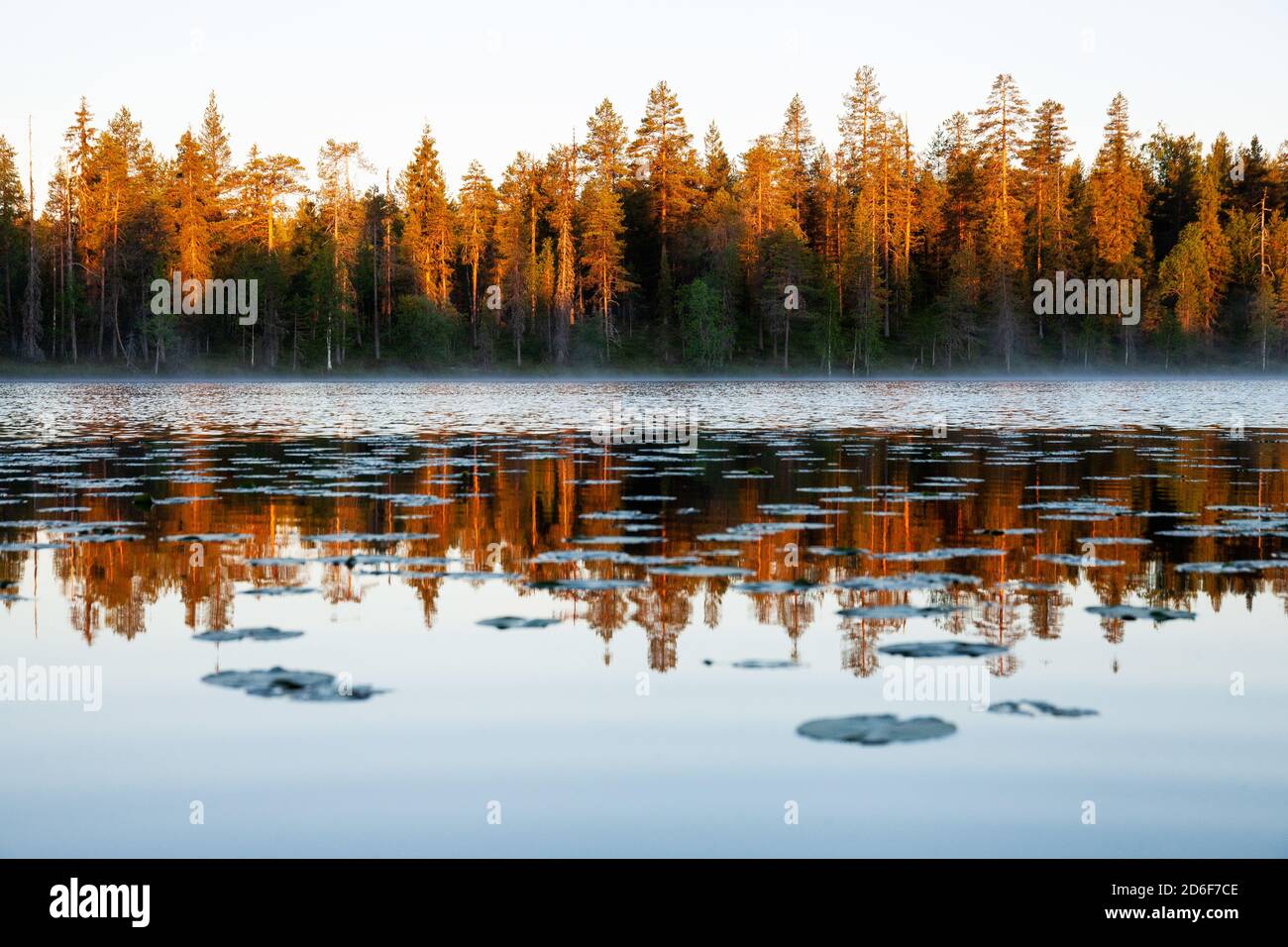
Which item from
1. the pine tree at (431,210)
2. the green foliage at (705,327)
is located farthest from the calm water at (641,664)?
the pine tree at (431,210)

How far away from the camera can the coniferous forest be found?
3944 inches

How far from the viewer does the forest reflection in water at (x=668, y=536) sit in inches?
356

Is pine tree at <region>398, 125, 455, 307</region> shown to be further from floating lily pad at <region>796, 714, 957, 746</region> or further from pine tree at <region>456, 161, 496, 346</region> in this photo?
floating lily pad at <region>796, 714, 957, 746</region>

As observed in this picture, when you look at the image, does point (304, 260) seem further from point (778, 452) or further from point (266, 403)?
point (778, 452)

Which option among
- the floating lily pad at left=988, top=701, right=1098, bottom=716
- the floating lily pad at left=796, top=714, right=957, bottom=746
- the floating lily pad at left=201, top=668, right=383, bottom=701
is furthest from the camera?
the floating lily pad at left=201, top=668, right=383, bottom=701

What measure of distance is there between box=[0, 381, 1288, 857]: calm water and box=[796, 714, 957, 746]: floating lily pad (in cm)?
9

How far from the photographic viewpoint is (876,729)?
20.2 feet

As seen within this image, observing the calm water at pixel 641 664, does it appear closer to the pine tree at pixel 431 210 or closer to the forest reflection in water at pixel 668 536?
the forest reflection in water at pixel 668 536

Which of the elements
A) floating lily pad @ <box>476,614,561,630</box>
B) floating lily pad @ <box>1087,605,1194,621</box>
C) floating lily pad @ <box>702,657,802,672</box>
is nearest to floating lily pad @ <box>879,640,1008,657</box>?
floating lily pad @ <box>702,657,802,672</box>

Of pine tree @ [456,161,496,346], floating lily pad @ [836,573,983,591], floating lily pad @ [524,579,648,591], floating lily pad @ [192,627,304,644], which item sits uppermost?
pine tree @ [456,161,496,346]

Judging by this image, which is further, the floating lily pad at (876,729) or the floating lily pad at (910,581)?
the floating lily pad at (910,581)

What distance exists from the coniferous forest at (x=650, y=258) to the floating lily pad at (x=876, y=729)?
305ft

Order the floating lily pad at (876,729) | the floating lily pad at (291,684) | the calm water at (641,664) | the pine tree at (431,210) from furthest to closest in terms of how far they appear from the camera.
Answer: the pine tree at (431,210) → the floating lily pad at (291,684) → the floating lily pad at (876,729) → the calm water at (641,664)

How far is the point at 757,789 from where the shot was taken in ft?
17.6
